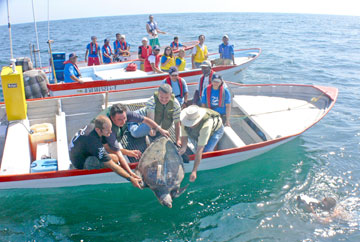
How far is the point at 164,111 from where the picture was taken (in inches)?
244

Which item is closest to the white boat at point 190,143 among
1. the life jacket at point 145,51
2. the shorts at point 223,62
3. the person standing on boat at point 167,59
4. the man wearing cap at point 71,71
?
Result: the person standing on boat at point 167,59

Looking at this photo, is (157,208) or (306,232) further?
(157,208)

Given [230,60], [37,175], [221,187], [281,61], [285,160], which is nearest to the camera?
[37,175]

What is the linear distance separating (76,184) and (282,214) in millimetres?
3817

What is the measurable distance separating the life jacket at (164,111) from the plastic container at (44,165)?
2.07m

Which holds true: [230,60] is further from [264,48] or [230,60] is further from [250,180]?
[264,48]

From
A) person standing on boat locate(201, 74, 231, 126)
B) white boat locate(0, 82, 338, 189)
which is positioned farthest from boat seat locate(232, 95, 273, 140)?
person standing on boat locate(201, 74, 231, 126)

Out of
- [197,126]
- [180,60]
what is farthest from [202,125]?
[180,60]

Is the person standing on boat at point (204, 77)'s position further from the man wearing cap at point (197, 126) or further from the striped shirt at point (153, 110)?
the man wearing cap at point (197, 126)

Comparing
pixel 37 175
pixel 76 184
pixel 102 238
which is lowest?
pixel 102 238

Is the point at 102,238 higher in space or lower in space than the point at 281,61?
lower

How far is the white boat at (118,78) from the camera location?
9.97m

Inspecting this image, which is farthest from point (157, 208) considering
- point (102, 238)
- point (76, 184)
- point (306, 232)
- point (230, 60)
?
point (230, 60)

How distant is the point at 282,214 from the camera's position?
587cm
